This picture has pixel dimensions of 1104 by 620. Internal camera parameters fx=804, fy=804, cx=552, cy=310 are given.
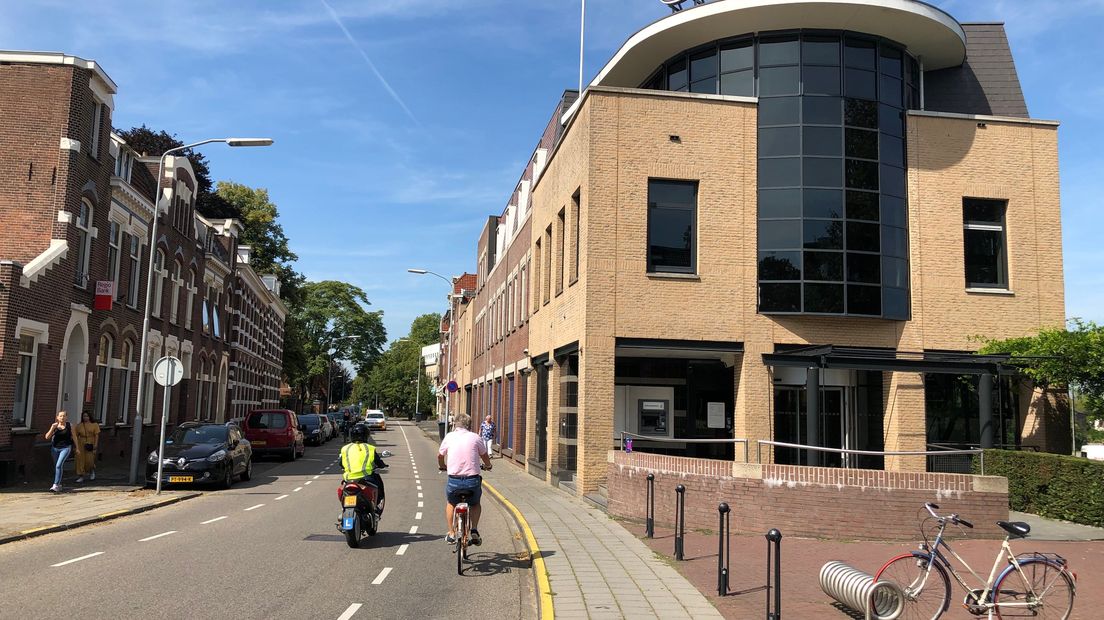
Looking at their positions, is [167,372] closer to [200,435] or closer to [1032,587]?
[200,435]

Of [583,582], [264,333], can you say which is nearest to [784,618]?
[583,582]

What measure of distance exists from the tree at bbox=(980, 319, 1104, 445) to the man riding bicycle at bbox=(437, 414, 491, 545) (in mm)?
12920

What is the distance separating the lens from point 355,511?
10.8 m

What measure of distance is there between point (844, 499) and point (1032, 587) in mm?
4879

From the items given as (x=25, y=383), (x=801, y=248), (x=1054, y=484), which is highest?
(x=801, y=248)

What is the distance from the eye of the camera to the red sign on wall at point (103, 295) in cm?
2259

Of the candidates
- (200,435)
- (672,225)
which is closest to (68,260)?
(200,435)

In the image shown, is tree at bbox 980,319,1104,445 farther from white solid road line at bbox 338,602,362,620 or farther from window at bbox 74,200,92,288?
window at bbox 74,200,92,288

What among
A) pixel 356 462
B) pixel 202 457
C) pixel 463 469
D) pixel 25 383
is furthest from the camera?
pixel 25 383

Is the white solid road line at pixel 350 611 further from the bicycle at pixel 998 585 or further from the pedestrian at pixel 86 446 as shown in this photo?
the pedestrian at pixel 86 446

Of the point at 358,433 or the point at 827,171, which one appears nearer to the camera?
the point at 358,433

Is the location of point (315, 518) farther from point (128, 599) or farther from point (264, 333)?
point (264, 333)

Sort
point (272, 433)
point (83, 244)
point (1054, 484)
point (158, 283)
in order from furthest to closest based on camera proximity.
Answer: point (158, 283) < point (272, 433) < point (83, 244) < point (1054, 484)

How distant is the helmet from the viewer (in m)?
11.2
